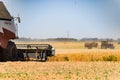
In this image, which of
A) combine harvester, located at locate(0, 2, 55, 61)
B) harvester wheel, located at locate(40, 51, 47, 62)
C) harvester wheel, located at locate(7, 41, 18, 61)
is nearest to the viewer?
combine harvester, located at locate(0, 2, 55, 61)

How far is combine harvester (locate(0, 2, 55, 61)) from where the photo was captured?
30.0 metres

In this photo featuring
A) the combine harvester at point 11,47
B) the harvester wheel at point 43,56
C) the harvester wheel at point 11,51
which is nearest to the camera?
the combine harvester at point 11,47

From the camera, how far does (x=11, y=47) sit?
3175cm

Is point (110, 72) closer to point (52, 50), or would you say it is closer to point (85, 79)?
point (85, 79)

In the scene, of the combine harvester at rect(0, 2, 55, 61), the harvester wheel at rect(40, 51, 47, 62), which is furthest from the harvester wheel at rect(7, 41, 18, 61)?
the harvester wheel at rect(40, 51, 47, 62)

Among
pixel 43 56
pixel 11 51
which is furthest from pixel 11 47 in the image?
pixel 43 56

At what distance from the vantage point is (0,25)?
2945 cm

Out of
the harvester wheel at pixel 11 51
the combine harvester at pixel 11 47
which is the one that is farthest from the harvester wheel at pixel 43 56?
the harvester wheel at pixel 11 51

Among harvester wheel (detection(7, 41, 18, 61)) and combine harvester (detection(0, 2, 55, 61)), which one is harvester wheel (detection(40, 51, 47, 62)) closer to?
combine harvester (detection(0, 2, 55, 61))

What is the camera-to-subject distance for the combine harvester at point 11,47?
30047 millimetres

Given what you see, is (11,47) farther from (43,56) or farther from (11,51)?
(43,56)

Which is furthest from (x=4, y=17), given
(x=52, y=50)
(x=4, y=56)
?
(x=52, y=50)

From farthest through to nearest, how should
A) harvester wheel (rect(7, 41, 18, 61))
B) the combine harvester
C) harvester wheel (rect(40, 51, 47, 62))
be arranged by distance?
harvester wheel (rect(40, 51, 47, 62)) < harvester wheel (rect(7, 41, 18, 61)) < the combine harvester

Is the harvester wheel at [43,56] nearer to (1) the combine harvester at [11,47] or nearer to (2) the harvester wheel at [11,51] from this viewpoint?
(1) the combine harvester at [11,47]
